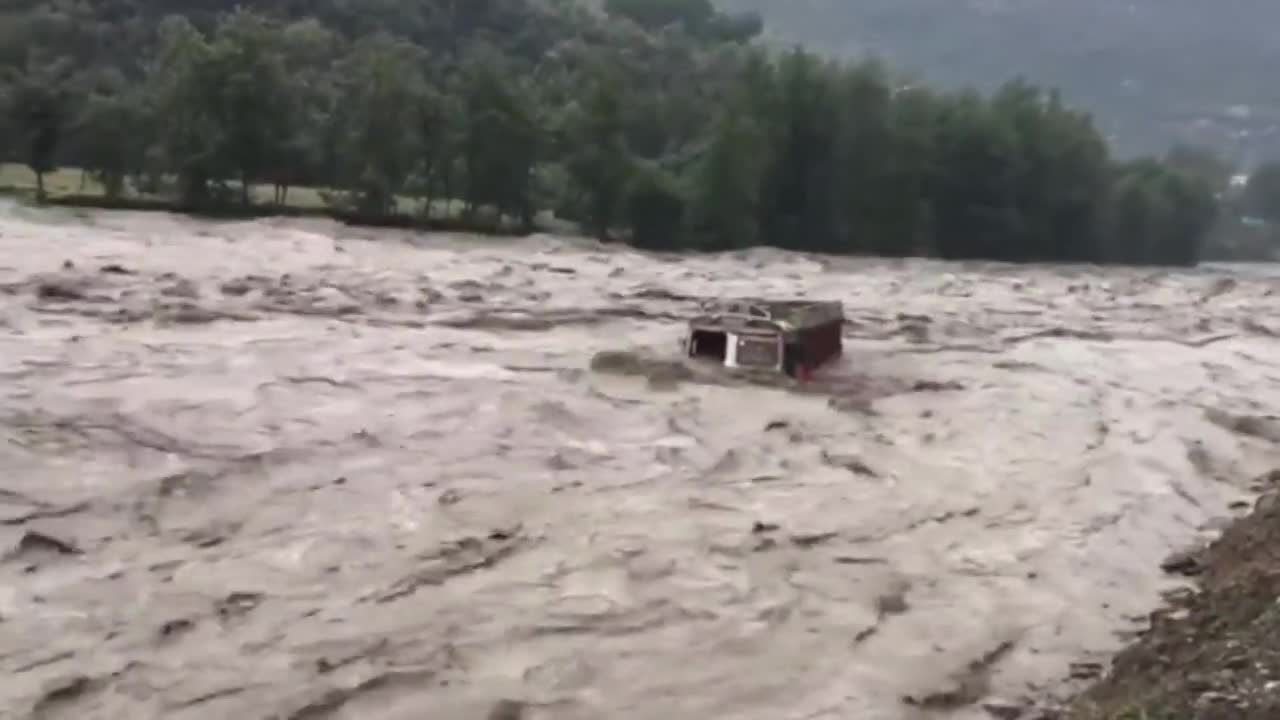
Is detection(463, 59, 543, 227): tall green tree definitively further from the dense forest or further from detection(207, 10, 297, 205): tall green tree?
detection(207, 10, 297, 205): tall green tree

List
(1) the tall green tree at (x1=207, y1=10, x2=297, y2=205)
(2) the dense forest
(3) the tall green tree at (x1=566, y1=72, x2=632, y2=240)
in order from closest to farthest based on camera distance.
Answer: (1) the tall green tree at (x1=207, y1=10, x2=297, y2=205), (2) the dense forest, (3) the tall green tree at (x1=566, y1=72, x2=632, y2=240)

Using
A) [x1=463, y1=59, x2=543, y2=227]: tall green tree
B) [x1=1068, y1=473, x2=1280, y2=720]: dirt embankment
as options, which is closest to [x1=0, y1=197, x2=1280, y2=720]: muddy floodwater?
[x1=1068, y1=473, x2=1280, y2=720]: dirt embankment

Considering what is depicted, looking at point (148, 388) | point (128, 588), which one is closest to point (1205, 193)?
point (148, 388)

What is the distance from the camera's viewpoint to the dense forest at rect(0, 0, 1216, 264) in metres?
52.7

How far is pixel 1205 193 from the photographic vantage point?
3393 inches

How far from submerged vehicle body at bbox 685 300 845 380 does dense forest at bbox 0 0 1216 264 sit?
1131 inches

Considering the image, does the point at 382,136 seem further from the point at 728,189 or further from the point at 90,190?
the point at 728,189

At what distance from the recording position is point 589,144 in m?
57.7

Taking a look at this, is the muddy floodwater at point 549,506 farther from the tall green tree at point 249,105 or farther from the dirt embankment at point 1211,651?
the tall green tree at point 249,105

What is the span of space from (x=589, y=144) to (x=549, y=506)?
1706 inches

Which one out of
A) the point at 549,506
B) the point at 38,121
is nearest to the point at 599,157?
the point at 38,121

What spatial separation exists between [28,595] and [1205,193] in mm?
83204

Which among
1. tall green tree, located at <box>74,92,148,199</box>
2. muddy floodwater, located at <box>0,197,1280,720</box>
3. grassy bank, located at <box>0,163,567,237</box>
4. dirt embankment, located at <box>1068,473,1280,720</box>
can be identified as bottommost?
muddy floodwater, located at <box>0,197,1280,720</box>

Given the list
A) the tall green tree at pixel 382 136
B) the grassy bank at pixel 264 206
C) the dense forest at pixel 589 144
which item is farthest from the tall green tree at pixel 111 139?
the tall green tree at pixel 382 136
